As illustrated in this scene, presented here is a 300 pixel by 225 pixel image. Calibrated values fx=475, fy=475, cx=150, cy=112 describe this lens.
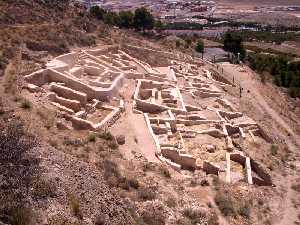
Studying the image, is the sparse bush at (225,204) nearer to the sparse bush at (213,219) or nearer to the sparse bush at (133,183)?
the sparse bush at (213,219)

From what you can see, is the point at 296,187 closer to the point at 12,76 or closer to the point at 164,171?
the point at 164,171

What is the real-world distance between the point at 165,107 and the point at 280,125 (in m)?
6.64

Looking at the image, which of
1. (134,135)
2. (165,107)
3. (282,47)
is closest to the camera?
(134,135)

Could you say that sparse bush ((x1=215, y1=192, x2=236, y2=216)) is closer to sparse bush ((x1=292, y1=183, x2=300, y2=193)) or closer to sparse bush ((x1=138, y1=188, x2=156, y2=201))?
sparse bush ((x1=138, y1=188, x2=156, y2=201))

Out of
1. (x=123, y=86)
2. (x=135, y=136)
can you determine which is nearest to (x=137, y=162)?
(x=135, y=136)

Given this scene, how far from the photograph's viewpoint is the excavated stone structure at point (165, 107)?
1627 centimetres

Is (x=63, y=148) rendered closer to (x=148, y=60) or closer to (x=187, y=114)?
(x=187, y=114)

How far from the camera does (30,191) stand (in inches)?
321

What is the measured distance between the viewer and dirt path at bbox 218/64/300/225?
14.0 m

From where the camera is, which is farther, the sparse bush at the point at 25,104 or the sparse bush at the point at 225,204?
the sparse bush at the point at 25,104

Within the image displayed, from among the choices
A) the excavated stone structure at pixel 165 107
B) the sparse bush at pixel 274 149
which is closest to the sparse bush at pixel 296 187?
the excavated stone structure at pixel 165 107

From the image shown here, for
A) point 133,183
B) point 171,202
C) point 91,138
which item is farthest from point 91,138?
point 171,202

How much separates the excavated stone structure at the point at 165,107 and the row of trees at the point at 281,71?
34.6ft

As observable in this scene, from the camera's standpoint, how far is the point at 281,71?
38188 millimetres
